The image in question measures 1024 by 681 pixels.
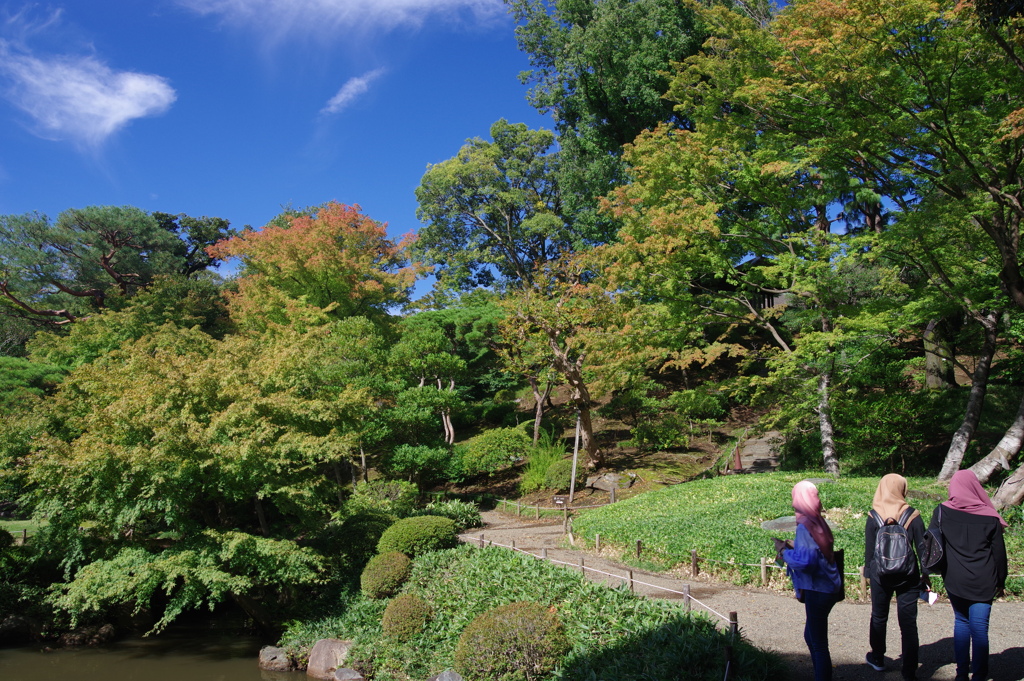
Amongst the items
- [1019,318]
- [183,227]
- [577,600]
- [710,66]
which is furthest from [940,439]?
[183,227]

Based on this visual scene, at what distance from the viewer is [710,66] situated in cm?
1527

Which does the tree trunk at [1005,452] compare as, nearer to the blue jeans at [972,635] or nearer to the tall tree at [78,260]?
the blue jeans at [972,635]

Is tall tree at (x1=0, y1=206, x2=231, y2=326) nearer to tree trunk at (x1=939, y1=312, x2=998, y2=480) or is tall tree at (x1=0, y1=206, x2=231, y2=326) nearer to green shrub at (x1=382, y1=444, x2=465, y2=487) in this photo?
green shrub at (x1=382, y1=444, x2=465, y2=487)

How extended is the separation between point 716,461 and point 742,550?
36.6ft

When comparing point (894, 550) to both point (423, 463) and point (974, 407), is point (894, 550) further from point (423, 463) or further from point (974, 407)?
point (423, 463)

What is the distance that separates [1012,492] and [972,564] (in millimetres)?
6453

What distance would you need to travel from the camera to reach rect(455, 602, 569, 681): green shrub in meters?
6.58

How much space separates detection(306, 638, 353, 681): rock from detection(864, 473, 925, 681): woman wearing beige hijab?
7.50 meters

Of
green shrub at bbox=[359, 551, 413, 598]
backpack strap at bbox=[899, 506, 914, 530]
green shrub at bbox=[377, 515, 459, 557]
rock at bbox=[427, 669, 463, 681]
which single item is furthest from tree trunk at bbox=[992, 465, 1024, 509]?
green shrub at bbox=[359, 551, 413, 598]

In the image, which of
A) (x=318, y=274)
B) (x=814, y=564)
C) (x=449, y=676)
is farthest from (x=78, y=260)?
(x=814, y=564)

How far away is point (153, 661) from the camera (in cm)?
1020

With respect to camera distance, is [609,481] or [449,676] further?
[609,481]

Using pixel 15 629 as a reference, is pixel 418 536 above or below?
above

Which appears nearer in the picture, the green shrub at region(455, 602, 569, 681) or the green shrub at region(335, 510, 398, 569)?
the green shrub at region(455, 602, 569, 681)
